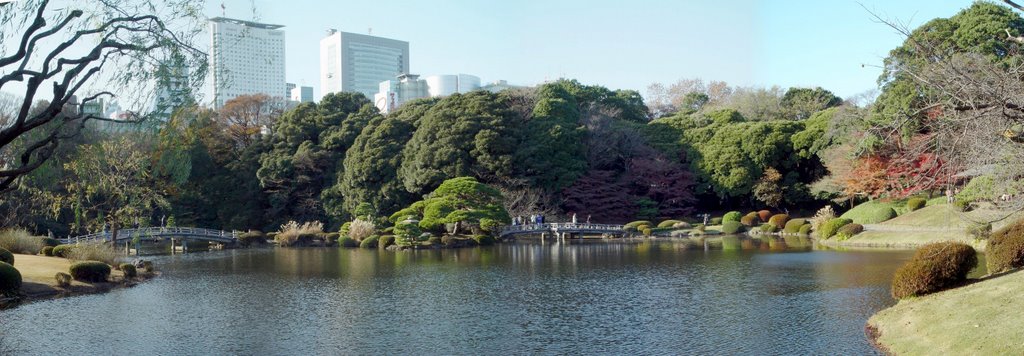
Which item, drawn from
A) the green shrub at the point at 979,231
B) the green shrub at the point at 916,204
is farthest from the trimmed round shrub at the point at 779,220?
the green shrub at the point at 979,231

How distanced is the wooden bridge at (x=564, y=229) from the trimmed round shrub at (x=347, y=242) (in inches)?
283

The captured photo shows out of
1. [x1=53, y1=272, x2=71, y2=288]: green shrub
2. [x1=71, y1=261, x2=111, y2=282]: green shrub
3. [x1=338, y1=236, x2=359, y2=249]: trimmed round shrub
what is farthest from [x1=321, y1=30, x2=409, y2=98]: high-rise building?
[x1=53, y1=272, x2=71, y2=288]: green shrub

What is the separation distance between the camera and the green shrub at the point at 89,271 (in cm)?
2166

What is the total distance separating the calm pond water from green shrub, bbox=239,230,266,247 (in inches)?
515

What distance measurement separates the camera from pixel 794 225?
39.7 metres

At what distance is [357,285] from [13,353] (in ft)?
30.9

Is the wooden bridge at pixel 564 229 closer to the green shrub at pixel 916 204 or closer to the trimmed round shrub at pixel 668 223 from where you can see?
the trimmed round shrub at pixel 668 223

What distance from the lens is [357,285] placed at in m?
21.8

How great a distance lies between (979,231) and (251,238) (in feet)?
106

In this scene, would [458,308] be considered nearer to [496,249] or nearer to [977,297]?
[977,297]

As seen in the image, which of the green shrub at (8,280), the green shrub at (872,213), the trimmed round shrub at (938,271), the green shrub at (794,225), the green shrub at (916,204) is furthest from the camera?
the green shrub at (794,225)

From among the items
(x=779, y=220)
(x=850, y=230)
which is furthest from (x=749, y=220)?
(x=850, y=230)

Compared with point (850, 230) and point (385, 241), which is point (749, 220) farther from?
point (385, 241)

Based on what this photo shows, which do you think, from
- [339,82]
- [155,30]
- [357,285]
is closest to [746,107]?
[357,285]
